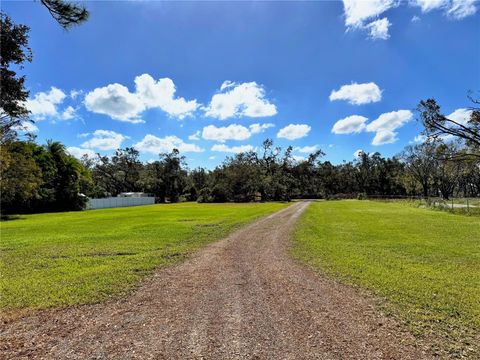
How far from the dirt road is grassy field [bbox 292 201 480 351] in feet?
2.29

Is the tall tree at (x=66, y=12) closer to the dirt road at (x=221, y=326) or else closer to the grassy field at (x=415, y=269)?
the dirt road at (x=221, y=326)

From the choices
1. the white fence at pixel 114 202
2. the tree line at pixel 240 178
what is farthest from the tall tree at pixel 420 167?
the white fence at pixel 114 202

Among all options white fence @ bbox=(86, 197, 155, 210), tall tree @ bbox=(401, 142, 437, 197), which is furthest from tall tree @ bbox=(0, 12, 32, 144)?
tall tree @ bbox=(401, 142, 437, 197)

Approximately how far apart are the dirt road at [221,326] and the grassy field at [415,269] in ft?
2.29

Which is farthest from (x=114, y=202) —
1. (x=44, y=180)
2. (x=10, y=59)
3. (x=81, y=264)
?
(x=10, y=59)

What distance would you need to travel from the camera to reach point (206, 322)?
16.5 ft

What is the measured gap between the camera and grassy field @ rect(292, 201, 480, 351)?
17.1ft

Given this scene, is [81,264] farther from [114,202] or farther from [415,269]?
[114,202]

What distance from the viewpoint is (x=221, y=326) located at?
16.0 feet

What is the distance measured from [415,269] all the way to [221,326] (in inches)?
243

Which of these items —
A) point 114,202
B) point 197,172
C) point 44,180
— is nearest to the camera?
point 44,180

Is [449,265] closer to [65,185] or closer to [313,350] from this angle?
[313,350]

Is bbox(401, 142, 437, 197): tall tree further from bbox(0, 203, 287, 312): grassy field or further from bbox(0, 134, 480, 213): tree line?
bbox(0, 203, 287, 312): grassy field

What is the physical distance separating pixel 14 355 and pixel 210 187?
66.2m
